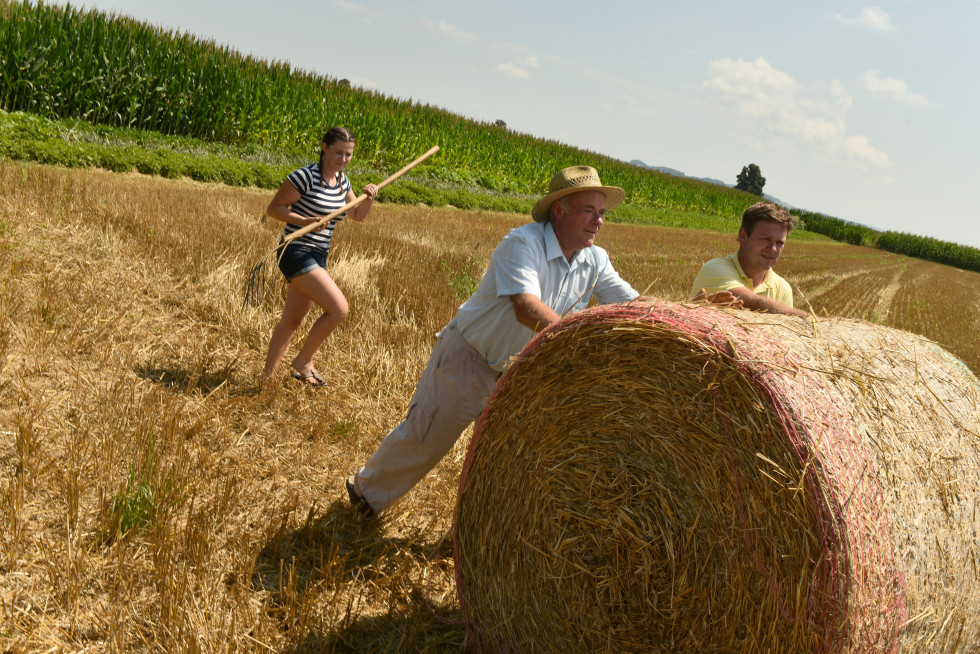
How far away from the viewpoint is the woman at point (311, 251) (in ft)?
16.2

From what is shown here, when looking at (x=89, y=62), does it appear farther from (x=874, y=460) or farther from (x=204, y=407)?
(x=874, y=460)

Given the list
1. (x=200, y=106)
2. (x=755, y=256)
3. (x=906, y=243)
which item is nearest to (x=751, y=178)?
(x=906, y=243)

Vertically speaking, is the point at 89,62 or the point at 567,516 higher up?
the point at 89,62

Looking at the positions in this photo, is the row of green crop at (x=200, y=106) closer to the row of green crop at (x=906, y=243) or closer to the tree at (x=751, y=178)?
the row of green crop at (x=906, y=243)

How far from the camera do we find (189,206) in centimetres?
949

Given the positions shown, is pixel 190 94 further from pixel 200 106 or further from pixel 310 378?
pixel 310 378

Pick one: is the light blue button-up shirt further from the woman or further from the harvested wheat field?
the woman

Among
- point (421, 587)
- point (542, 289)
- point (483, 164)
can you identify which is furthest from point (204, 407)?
point (483, 164)

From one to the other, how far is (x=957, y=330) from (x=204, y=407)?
14.1 metres

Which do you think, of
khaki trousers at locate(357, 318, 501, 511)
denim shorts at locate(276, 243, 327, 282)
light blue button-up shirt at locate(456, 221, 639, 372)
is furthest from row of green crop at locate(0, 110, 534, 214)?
light blue button-up shirt at locate(456, 221, 639, 372)

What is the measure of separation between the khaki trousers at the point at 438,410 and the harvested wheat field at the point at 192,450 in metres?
0.35

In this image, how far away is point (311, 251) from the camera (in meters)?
5.03

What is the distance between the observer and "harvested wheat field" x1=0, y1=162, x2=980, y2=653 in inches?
110

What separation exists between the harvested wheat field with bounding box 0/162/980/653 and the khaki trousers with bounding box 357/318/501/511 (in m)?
0.35
